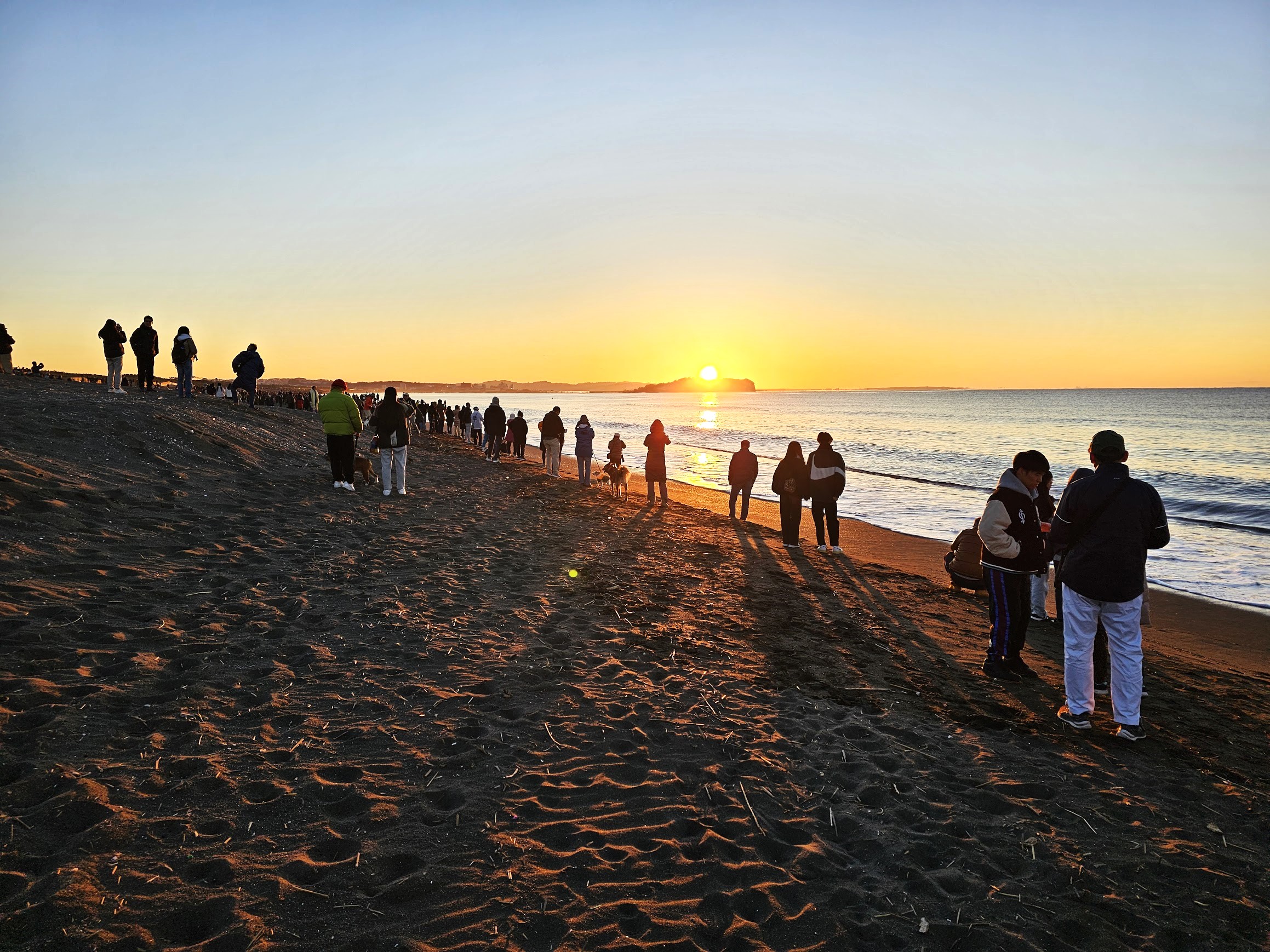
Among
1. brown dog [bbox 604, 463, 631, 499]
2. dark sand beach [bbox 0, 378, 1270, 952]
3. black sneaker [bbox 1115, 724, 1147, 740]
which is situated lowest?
black sneaker [bbox 1115, 724, 1147, 740]

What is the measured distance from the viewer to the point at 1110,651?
16.3 ft

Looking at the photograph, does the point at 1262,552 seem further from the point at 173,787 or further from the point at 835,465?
the point at 173,787

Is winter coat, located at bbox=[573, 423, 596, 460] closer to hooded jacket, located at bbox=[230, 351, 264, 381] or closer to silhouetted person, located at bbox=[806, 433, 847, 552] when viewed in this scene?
silhouetted person, located at bbox=[806, 433, 847, 552]

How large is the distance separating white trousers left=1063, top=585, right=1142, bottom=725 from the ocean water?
25.8 ft

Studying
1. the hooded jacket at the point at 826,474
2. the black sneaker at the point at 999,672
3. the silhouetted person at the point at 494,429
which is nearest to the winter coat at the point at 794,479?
the hooded jacket at the point at 826,474

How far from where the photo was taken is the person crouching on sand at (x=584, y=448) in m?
18.1

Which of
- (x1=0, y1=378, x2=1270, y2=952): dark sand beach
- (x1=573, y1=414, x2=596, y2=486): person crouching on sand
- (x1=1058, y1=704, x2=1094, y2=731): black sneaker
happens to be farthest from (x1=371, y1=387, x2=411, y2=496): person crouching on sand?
(x1=1058, y1=704, x2=1094, y2=731): black sneaker

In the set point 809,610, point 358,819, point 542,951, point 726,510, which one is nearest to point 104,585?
point 358,819

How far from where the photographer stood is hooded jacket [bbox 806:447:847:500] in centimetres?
1134

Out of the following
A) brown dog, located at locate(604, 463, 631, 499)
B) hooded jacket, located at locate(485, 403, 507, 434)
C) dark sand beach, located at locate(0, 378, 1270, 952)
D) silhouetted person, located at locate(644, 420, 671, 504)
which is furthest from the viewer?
hooded jacket, located at locate(485, 403, 507, 434)

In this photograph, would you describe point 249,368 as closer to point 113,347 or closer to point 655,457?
point 113,347

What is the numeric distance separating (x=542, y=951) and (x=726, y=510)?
14994 mm

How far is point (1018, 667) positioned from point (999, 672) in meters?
0.21

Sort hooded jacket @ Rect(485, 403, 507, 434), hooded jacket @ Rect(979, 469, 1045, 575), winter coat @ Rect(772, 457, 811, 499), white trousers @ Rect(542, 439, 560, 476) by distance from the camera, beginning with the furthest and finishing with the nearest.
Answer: hooded jacket @ Rect(485, 403, 507, 434) < white trousers @ Rect(542, 439, 560, 476) < winter coat @ Rect(772, 457, 811, 499) < hooded jacket @ Rect(979, 469, 1045, 575)
